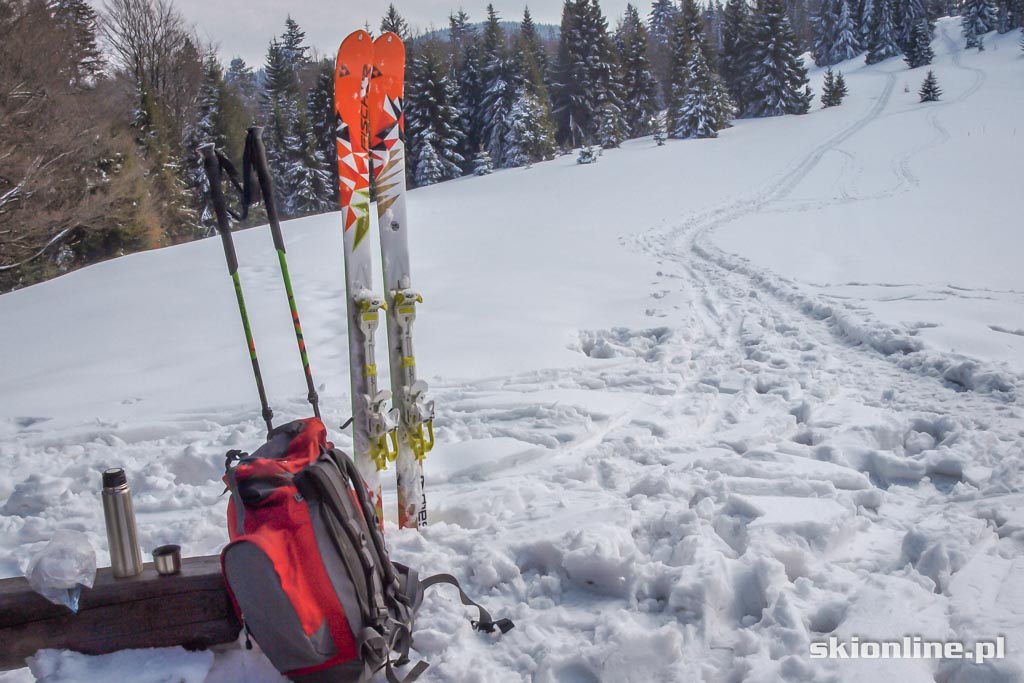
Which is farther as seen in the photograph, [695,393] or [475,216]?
[475,216]

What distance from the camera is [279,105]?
2966 centimetres

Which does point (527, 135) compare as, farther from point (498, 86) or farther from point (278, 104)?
point (278, 104)

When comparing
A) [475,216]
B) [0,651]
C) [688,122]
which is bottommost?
[0,651]

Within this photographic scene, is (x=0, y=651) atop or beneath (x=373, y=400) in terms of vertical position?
beneath

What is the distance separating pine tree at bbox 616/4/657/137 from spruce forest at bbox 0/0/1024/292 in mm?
95

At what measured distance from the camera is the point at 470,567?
2377mm

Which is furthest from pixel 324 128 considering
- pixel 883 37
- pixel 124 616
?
pixel 883 37

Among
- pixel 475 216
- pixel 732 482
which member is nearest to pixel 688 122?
pixel 475 216

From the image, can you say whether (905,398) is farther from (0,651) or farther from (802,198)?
(802,198)

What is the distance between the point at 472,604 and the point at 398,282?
1332mm

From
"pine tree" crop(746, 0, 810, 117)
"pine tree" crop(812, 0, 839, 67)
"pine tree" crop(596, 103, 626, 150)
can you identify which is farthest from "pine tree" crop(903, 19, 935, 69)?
"pine tree" crop(596, 103, 626, 150)

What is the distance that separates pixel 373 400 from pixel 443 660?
1.09 m

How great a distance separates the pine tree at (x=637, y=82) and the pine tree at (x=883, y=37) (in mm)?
22591

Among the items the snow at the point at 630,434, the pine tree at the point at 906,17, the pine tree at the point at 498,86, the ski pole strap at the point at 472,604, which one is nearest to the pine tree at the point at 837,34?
the pine tree at the point at 906,17
